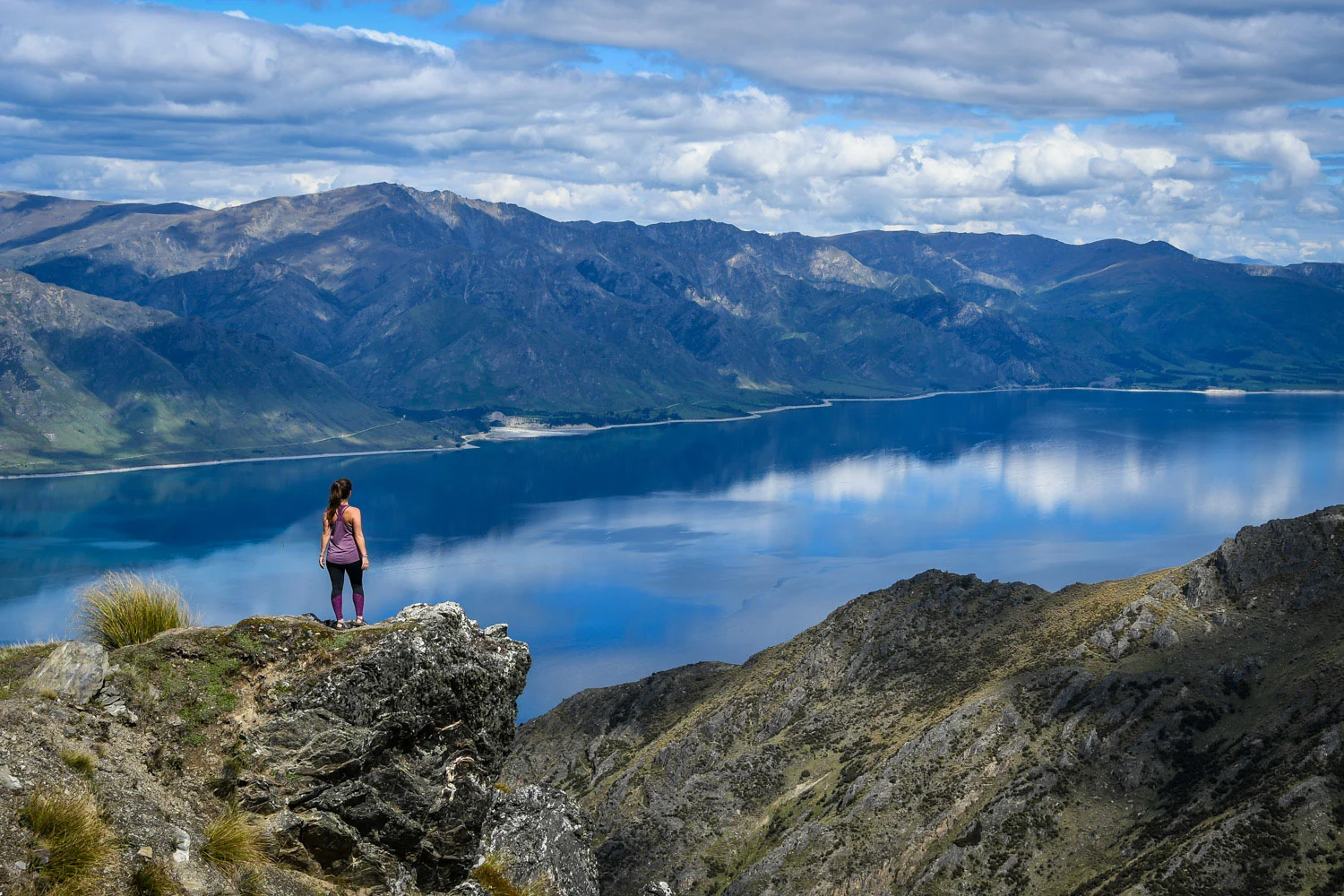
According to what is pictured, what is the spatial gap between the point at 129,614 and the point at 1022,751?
227ft

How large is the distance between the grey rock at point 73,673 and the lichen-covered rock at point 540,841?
8634 mm

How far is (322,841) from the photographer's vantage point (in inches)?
755

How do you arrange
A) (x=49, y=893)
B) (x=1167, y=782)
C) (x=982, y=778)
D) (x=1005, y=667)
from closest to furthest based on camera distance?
(x=49, y=893)
(x=1167, y=782)
(x=982, y=778)
(x=1005, y=667)

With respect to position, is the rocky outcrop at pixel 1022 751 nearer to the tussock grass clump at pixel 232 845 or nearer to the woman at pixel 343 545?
the woman at pixel 343 545

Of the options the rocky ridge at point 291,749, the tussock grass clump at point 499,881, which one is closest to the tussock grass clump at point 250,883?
the rocky ridge at point 291,749

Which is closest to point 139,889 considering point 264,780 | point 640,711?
point 264,780

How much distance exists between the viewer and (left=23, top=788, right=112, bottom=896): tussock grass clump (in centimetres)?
1442

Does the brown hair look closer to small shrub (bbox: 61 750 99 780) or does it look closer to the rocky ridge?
the rocky ridge

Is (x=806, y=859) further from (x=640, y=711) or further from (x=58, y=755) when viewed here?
(x=58, y=755)

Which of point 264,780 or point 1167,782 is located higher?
point 264,780

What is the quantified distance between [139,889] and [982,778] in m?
71.7

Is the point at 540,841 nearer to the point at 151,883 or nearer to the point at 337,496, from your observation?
the point at 337,496

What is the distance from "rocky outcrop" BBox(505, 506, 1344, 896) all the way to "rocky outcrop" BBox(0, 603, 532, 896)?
2010 inches

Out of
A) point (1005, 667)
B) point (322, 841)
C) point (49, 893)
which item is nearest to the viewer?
point (49, 893)
